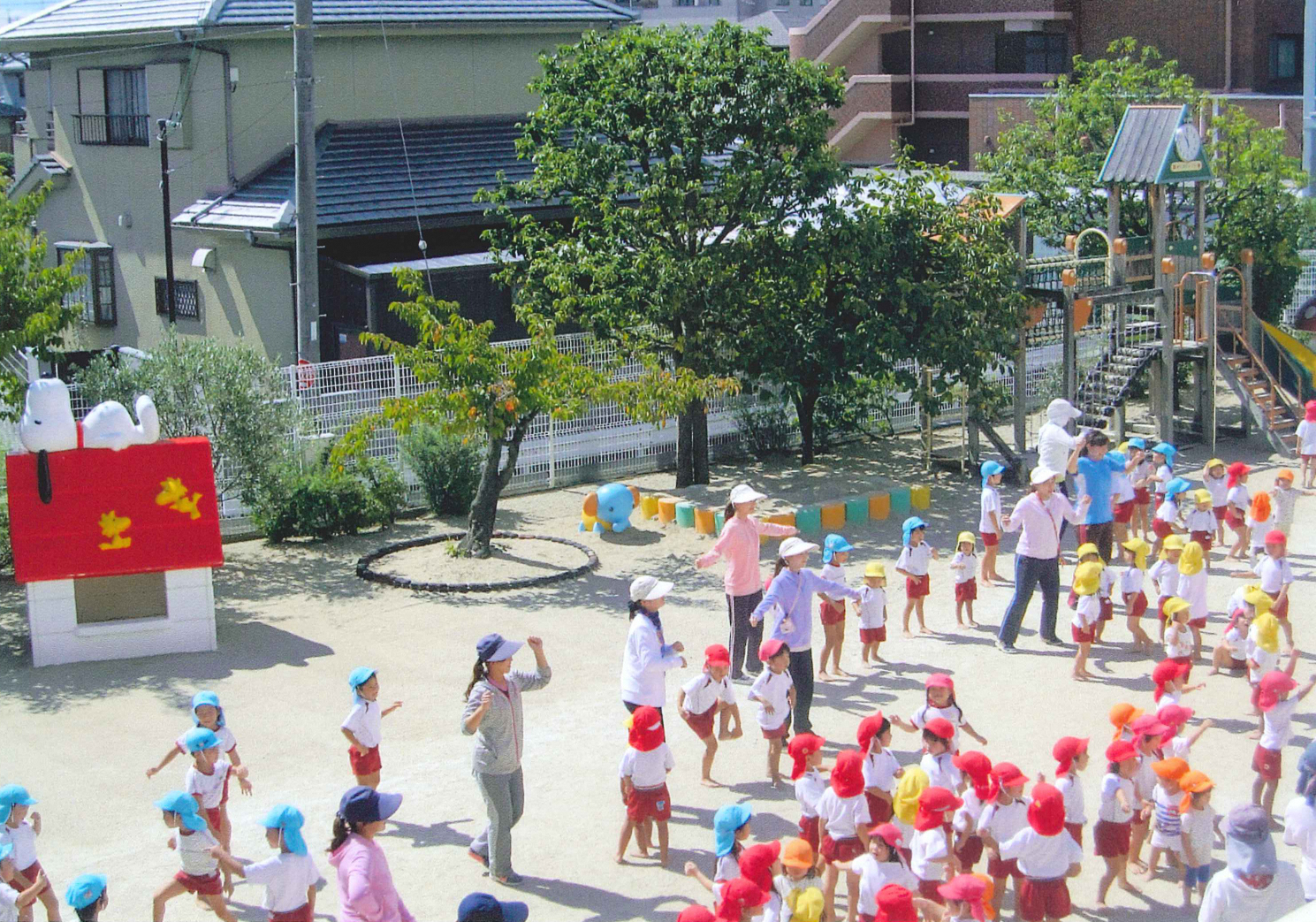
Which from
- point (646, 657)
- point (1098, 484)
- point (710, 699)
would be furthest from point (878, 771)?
point (1098, 484)

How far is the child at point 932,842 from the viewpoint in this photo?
7547 millimetres

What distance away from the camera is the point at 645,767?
870 centimetres

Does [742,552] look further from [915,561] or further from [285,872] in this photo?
[285,872]

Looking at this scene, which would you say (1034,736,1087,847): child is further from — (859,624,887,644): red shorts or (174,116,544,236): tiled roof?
(174,116,544,236): tiled roof

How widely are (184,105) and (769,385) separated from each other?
409 inches

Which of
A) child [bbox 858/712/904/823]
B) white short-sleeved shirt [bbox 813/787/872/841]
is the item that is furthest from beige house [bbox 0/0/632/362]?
white short-sleeved shirt [bbox 813/787/872/841]

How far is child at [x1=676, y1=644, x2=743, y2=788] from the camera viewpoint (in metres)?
9.52

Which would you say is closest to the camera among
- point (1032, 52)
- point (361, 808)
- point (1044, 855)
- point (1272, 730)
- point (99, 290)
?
point (361, 808)

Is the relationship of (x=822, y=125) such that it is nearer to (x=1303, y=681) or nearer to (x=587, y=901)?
(x=1303, y=681)

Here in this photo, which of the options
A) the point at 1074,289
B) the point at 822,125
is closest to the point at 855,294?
the point at 822,125

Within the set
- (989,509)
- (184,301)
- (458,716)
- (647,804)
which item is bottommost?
(458,716)

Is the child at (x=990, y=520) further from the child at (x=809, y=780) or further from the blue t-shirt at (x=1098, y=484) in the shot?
the child at (x=809, y=780)

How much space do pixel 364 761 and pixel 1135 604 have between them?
6566 millimetres

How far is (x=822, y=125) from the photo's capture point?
1792cm
